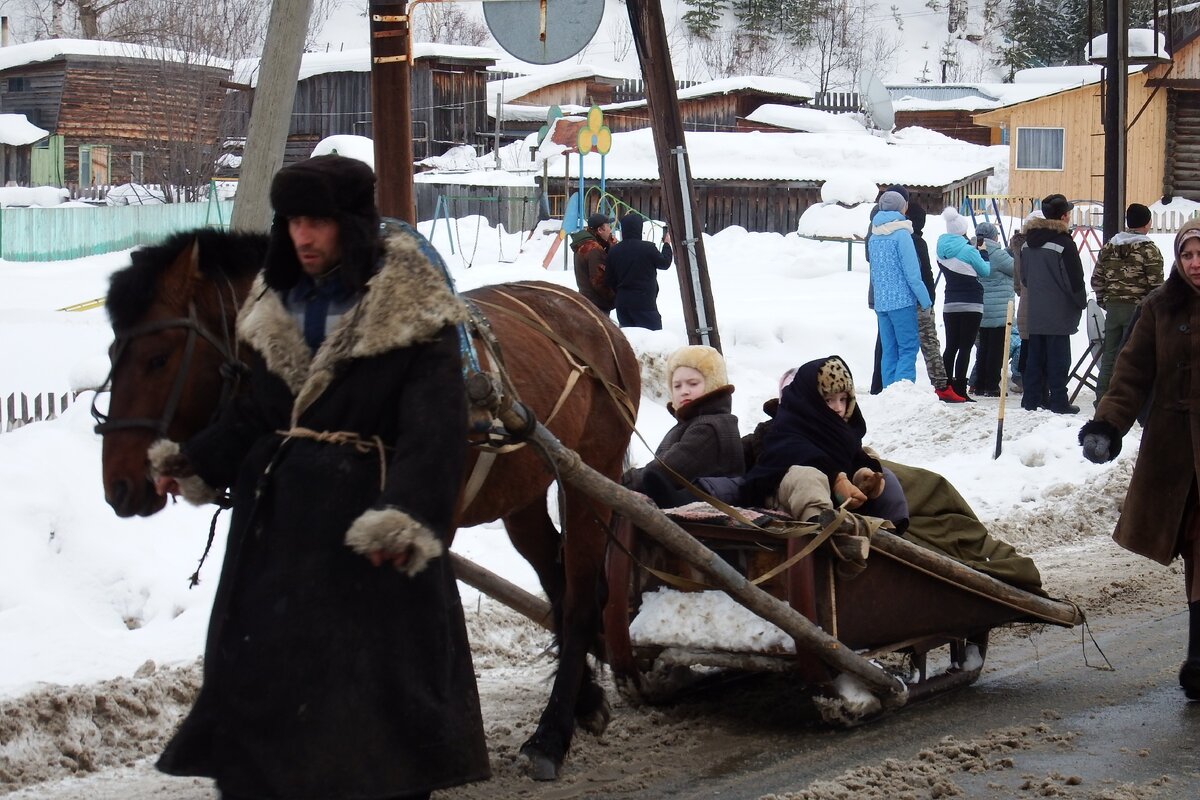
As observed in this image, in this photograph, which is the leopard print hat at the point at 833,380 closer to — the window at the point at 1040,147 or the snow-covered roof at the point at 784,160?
the snow-covered roof at the point at 784,160

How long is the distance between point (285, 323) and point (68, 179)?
42.7 meters

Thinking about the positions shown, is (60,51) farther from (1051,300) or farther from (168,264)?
(168,264)

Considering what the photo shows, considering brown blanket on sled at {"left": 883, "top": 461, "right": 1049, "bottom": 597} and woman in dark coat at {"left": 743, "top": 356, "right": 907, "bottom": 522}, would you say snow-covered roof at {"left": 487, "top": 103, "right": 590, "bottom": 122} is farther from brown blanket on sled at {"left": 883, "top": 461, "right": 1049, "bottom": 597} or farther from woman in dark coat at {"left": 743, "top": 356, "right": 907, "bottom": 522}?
woman in dark coat at {"left": 743, "top": 356, "right": 907, "bottom": 522}

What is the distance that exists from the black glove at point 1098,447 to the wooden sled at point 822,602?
25.0 inches

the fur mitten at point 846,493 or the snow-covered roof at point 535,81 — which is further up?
the snow-covered roof at point 535,81

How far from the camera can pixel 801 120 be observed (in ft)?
152

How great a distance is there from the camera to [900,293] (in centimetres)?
1311

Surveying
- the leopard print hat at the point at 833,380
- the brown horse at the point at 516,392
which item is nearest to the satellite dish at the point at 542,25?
the brown horse at the point at 516,392

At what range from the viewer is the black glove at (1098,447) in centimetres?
579

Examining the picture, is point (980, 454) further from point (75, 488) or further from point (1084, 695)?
point (75, 488)

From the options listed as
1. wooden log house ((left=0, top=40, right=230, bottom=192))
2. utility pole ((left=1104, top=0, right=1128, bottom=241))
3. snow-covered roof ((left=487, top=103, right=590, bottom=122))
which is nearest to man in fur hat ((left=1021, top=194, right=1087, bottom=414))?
utility pole ((left=1104, top=0, right=1128, bottom=241))

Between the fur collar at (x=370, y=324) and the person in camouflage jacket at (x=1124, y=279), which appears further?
the person in camouflage jacket at (x=1124, y=279)

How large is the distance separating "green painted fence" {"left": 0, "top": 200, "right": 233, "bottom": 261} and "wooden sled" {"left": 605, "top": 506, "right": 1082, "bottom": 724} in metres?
21.7

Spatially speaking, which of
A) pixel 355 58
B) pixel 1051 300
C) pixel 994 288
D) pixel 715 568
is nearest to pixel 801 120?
pixel 355 58
